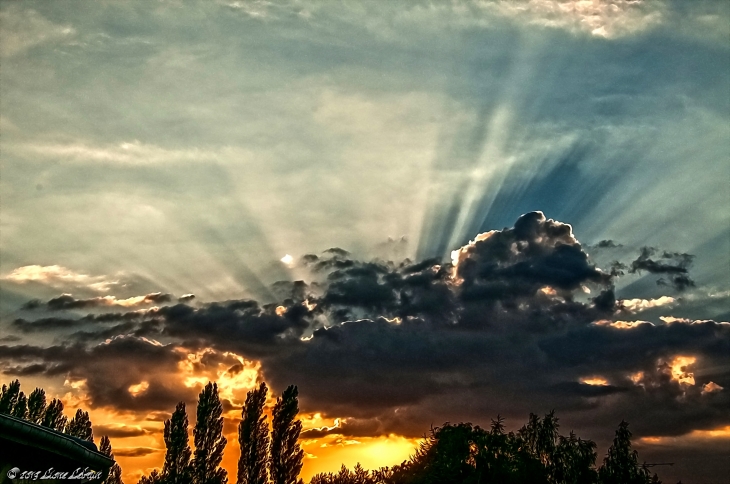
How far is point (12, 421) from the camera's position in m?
24.8

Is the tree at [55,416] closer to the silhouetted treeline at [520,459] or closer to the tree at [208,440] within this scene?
the tree at [208,440]

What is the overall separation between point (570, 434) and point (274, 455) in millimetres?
42773

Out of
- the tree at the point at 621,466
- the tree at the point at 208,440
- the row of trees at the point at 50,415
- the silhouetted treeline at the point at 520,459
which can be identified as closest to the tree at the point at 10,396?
the row of trees at the point at 50,415

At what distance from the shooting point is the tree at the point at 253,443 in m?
88.7

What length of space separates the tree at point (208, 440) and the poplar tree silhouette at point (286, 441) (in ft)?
27.0

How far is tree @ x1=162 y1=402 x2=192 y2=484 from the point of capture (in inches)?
3494

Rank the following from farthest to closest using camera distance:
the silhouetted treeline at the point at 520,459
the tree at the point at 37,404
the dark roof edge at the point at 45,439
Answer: the tree at the point at 37,404 < the silhouetted treeline at the point at 520,459 < the dark roof edge at the point at 45,439

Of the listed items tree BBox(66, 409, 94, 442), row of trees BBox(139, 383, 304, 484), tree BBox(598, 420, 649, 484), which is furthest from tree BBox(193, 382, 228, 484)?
tree BBox(598, 420, 649, 484)

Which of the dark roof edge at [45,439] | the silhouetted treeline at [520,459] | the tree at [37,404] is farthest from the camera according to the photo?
the tree at [37,404]

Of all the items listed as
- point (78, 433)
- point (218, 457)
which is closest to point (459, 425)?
point (218, 457)

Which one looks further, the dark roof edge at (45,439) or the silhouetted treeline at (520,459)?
the silhouetted treeline at (520,459)

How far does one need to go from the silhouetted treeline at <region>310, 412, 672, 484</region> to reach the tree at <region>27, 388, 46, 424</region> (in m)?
59.9

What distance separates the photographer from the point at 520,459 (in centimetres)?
8738

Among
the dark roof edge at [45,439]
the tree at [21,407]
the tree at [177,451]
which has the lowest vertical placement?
the dark roof edge at [45,439]
